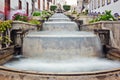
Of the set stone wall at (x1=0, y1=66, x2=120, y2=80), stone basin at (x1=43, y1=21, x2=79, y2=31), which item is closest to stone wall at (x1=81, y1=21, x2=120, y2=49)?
stone basin at (x1=43, y1=21, x2=79, y2=31)

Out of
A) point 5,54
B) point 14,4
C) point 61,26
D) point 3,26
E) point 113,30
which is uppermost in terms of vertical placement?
point 14,4

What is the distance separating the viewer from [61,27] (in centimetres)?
1403

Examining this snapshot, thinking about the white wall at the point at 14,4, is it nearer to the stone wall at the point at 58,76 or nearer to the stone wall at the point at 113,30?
the stone wall at the point at 113,30

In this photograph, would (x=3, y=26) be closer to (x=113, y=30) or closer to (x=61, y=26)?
(x=113, y=30)

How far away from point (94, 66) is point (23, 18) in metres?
6.01

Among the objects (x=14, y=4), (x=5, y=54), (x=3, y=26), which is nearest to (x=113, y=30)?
(x=3, y=26)

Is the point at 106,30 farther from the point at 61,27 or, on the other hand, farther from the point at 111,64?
the point at 61,27

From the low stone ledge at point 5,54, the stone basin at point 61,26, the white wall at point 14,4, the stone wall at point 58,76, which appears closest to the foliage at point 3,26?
the low stone ledge at point 5,54

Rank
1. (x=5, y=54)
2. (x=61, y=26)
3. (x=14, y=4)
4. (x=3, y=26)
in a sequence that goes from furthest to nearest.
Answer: (x=14, y=4) < (x=61, y=26) < (x=3, y=26) < (x=5, y=54)

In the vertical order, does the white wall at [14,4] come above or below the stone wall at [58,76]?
above

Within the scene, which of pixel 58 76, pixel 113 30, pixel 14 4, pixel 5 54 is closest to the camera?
pixel 58 76

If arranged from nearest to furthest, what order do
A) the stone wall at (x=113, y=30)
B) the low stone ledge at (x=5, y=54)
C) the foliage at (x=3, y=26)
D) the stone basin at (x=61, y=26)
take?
the low stone ledge at (x=5, y=54) → the foliage at (x=3, y=26) → the stone wall at (x=113, y=30) → the stone basin at (x=61, y=26)

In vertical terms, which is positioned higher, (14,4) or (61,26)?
(14,4)

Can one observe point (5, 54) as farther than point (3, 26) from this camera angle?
No
